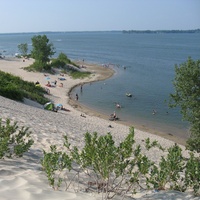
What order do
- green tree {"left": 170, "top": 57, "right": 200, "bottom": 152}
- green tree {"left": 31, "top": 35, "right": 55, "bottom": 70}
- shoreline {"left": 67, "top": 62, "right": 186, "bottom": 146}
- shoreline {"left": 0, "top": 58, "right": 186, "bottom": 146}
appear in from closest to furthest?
1. green tree {"left": 170, "top": 57, "right": 200, "bottom": 152}
2. shoreline {"left": 67, "top": 62, "right": 186, "bottom": 146}
3. shoreline {"left": 0, "top": 58, "right": 186, "bottom": 146}
4. green tree {"left": 31, "top": 35, "right": 55, "bottom": 70}

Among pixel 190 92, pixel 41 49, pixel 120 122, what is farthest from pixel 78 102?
pixel 190 92

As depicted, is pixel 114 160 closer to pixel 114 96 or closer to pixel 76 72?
pixel 114 96

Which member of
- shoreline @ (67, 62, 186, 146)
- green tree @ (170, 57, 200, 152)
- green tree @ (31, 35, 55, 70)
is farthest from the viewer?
green tree @ (31, 35, 55, 70)

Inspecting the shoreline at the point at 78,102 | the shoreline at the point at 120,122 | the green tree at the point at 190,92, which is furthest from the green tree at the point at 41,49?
the green tree at the point at 190,92

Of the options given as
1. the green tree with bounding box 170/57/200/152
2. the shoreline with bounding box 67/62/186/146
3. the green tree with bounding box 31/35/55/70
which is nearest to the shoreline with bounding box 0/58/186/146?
the shoreline with bounding box 67/62/186/146

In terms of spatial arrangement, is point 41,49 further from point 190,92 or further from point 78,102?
point 190,92

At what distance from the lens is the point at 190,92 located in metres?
13.1

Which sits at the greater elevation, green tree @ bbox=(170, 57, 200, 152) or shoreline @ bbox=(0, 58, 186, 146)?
green tree @ bbox=(170, 57, 200, 152)

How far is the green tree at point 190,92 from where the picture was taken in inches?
511

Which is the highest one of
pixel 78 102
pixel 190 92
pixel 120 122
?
pixel 190 92

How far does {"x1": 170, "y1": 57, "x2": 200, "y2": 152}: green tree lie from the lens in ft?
42.6

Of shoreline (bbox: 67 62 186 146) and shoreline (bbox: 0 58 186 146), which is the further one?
shoreline (bbox: 0 58 186 146)

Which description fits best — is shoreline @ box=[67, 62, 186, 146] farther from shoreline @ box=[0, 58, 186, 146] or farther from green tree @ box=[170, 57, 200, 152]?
green tree @ box=[170, 57, 200, 152]

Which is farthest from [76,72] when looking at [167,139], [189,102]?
[189,102]
